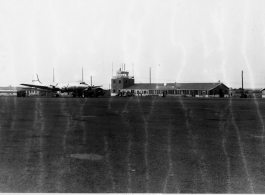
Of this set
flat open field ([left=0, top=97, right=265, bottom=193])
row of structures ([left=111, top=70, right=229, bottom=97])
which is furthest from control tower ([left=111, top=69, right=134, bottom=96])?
flat open field ([left=0, top=97, right=265, bottom=193])

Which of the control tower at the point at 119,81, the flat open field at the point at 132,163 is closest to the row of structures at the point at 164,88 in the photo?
the control tower at the point at 119,81

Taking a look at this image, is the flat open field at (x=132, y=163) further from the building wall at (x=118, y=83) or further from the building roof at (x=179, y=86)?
the building wall at (x=118, y=83)

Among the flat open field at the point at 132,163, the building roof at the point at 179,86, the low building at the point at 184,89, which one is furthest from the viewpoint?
the building roof at the point at 179,86

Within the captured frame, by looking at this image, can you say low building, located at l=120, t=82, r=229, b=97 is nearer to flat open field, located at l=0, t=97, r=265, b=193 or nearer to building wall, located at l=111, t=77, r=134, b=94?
building wall, located at l=111, t=77, r=134, b=94

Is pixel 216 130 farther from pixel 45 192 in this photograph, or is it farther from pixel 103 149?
pixel 45 192

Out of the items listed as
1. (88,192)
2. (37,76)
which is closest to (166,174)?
(88,192)

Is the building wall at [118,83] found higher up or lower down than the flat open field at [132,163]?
higher up

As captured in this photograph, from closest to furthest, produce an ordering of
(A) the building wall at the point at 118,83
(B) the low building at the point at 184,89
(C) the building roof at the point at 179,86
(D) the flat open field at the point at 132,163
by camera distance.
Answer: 1. (D) the flat open field at the point at 132,163
2. (B) the low building at the point at 184,89
3. (C) the building roof at the point at 179,86
4. (A) the building wall at the point at 118,83

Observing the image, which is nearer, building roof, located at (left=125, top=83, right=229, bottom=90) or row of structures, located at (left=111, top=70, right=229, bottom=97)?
row of structures, located at (left=111, top=70, right=229, bottom=97)

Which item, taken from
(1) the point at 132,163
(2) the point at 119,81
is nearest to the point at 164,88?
(2) the point at 119,81
